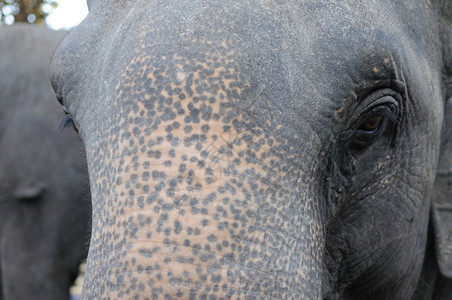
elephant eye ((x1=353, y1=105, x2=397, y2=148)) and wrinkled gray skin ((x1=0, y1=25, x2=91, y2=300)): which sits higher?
elephant eye ((x1=353, y1=105, x2=397, y2=148))

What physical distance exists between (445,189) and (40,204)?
2777mm

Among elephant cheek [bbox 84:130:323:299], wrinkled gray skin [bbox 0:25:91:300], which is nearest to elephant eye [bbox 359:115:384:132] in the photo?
elephant cheek [bbox 84:130:323:299]

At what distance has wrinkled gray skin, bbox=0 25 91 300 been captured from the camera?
13.5ft

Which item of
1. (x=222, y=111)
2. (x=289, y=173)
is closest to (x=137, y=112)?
(x=222, y=111)

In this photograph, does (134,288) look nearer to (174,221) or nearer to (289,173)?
(174,221)

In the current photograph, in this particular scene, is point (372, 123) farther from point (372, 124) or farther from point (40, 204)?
point (40, 204)

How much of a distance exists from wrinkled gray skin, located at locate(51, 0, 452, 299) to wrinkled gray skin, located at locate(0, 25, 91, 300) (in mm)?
2593

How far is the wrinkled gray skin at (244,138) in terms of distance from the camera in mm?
1159

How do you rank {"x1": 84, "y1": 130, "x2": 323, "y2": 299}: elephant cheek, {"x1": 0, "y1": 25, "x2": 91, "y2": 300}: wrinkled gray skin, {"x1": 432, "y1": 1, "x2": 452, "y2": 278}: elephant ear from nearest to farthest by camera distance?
{"x1": 84, "y1": 130, "x2": 323, "y2": 299}: elephant cheek < {"x1": 432, "y1": 1, "x2": 452, "y2": 278}: elephant ear < {"x1": 0, "y1": 25, "x2": 91, "y2": 300}: wrinkled gray skin

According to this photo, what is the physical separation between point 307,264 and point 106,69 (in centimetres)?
54

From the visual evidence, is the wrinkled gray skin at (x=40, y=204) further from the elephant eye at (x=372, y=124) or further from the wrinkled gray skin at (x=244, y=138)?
the elephant eye at (x=372, y=124)

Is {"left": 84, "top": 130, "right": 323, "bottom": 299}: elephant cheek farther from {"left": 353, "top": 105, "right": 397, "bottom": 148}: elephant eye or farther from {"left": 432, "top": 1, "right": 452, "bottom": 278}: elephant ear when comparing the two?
{"left": 432, "top": 1, "right": 452, "bottom": 278}: elephant ear

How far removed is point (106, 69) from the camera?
1.42m

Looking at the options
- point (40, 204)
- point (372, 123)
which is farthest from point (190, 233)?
point (40, 204)
